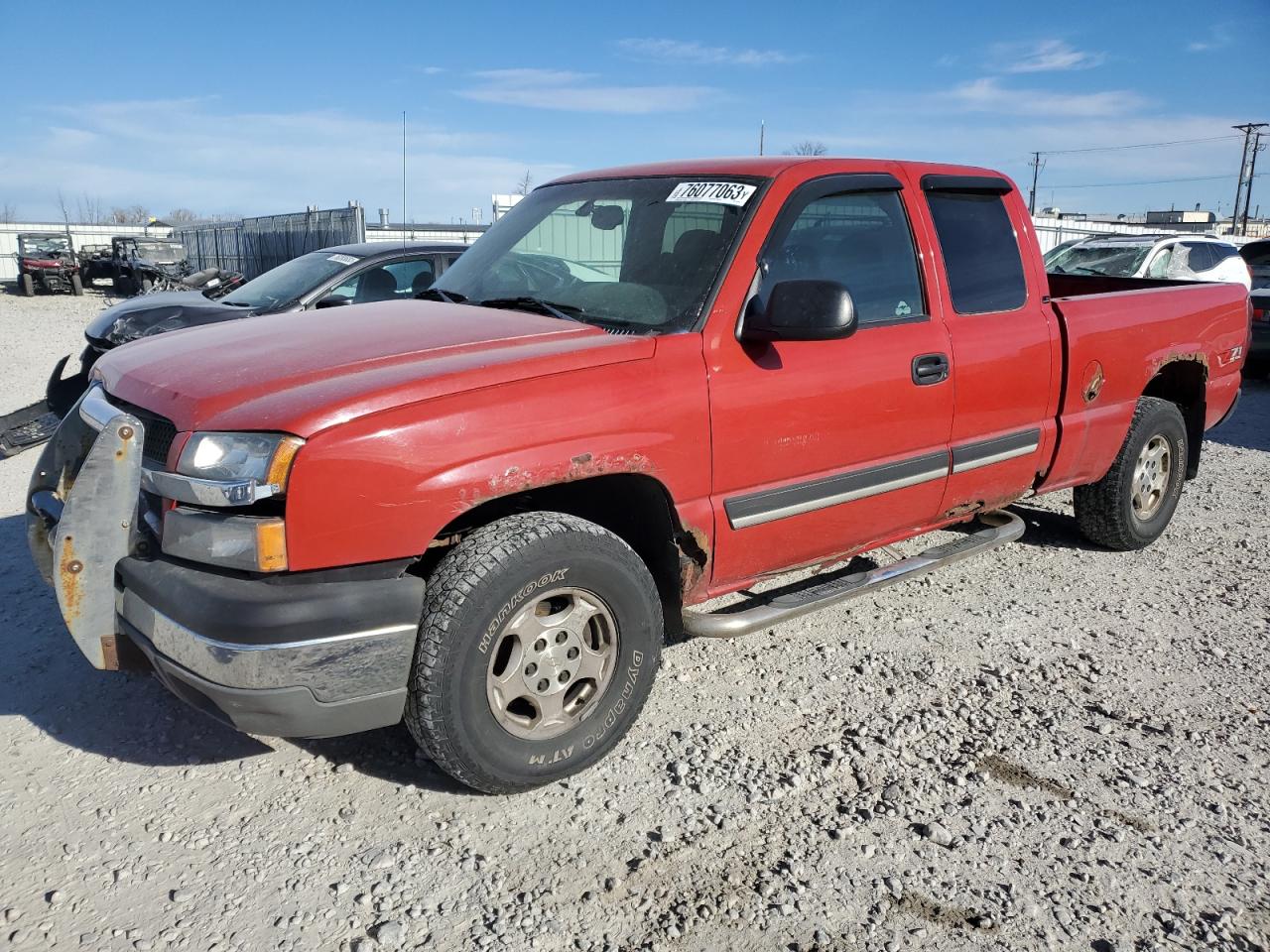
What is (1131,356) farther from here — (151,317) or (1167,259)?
(1167,259)

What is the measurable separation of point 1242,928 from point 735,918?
126cm

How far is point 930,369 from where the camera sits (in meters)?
3.77

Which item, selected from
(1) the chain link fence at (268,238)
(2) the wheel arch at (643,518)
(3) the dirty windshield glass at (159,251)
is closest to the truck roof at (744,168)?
(2) the wheel arch at (643,518)

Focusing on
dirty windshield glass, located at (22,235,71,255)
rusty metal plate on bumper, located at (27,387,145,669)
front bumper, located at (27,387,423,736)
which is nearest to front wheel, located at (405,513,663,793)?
front bumper, located at (27,387,423,736)

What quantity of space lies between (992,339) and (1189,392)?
217 centimetres

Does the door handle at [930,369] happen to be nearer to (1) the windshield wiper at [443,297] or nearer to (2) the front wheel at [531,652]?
(2) the front wheel at [531,652]

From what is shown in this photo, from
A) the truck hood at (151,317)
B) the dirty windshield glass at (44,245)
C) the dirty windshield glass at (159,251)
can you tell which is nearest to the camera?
the truck hood at (151,317)

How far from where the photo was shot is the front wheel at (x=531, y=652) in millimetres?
2680

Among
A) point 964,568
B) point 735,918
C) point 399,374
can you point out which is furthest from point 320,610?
point 964,568

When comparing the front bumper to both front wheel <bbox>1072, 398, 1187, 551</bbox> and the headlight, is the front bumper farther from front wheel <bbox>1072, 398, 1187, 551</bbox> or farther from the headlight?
front wheel <bbox>1072, 398, 1187, 551</bbox>

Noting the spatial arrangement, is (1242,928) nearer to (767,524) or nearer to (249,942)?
(767,524)

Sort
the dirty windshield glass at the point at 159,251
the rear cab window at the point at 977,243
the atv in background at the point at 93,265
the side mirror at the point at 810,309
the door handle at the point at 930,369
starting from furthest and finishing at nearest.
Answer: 1. the atv in background at the point at 93,265
2. the dirty windshield glass at the point at 159,251
3. the rear cab window at the point at 977,243
4. the door handle at the point at 930,369
5. the side mirror at the point at 810,309

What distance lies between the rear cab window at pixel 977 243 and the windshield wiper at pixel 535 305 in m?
1.60

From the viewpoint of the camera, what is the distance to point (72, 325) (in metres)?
19.9
